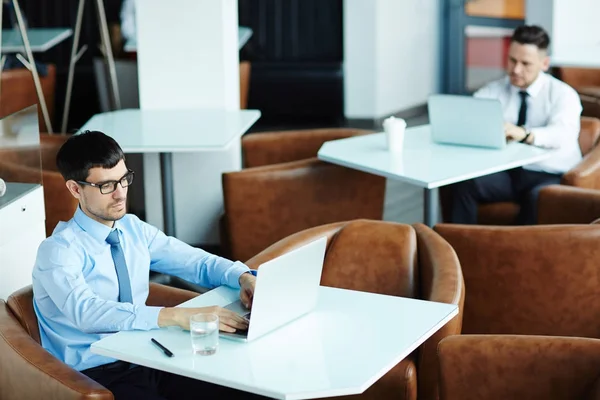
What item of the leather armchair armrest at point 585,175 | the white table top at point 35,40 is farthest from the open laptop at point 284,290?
the white table top at point 35,40

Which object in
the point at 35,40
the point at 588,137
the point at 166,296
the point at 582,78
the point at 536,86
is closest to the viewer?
the point at 166,296

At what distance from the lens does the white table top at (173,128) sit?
4.62 meters

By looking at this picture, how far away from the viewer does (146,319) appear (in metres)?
2.64

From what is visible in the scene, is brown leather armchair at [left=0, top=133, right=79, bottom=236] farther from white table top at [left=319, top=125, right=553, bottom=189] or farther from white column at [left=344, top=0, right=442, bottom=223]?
white column at [left=344, top=0, right=442, bottom=223]

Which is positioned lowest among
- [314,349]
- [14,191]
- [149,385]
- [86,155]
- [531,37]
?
[149,385]

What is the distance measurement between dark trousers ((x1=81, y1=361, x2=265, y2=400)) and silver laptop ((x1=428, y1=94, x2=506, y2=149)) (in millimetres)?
2151

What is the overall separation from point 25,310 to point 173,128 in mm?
2243

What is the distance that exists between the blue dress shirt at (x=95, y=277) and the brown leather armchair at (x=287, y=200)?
1563mm

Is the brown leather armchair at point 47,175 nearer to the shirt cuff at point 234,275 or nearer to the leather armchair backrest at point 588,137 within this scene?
the shirt cuff at point 234,275

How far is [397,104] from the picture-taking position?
31.7 feet

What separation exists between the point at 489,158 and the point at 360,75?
4.79 metres

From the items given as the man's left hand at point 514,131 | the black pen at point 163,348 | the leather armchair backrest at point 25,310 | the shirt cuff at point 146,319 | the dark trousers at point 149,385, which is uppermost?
the man's left hand at point 514,131

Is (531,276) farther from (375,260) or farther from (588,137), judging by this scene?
(588,137)

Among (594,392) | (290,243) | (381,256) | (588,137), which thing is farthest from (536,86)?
(594,392)
